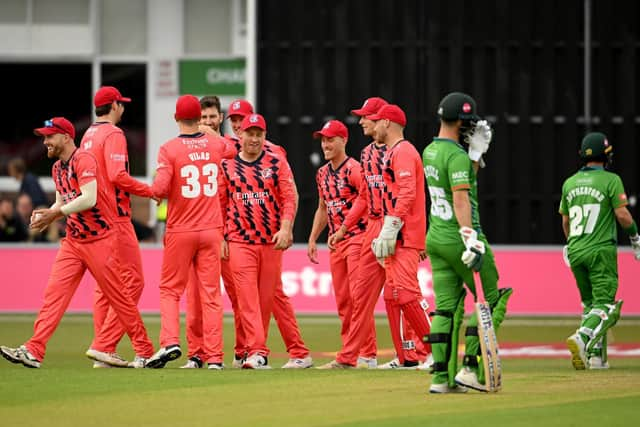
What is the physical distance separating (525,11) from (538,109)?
1490 millimetres

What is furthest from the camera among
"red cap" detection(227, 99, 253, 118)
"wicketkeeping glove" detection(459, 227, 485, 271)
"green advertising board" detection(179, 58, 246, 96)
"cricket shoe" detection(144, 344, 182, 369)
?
"green advertising board" detection(179, 58, 246, 96)

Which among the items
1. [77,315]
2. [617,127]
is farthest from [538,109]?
[77,315]

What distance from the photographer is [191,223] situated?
12828 mm

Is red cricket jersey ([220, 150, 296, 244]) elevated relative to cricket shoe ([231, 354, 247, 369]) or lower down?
elevated

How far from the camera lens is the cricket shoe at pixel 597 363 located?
13469 mm

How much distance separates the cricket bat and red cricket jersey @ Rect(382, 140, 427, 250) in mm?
2047

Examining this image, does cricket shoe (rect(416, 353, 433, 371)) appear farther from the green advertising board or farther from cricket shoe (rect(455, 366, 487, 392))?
the green advertising board

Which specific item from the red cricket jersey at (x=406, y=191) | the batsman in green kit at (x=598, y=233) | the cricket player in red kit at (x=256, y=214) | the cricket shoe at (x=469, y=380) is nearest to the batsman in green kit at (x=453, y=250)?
the cricket shoe at (x=469, y=380)

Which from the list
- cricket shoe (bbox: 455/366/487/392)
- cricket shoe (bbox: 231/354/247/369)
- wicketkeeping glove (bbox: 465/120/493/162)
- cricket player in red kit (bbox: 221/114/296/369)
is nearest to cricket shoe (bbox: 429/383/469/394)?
cricket shoe (bbox: 455/366/487/392)

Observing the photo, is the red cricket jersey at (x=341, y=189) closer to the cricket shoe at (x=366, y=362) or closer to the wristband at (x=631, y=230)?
the cricket shoe at (x=366, y=362)

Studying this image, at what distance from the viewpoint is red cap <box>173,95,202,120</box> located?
12.8 m

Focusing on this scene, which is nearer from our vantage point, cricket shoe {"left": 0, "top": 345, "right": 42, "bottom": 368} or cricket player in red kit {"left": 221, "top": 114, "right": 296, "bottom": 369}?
cricket shoe {"left": 0, "top": 345, "right": 42, "bottom": 368}

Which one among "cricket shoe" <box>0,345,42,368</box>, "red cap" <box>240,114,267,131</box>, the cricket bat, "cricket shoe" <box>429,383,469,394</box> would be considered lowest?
"cricket shoe" <box>0,345,42,368</box>

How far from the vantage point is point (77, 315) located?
803 inches
